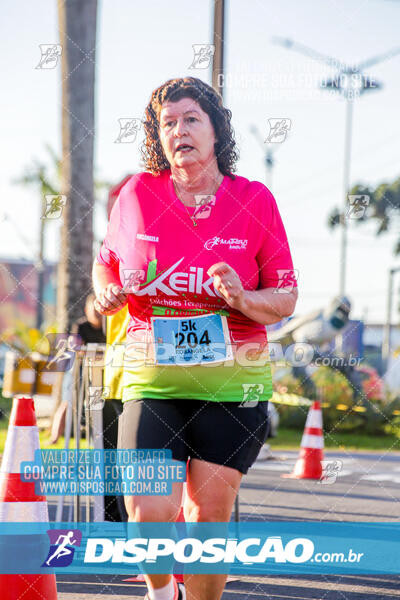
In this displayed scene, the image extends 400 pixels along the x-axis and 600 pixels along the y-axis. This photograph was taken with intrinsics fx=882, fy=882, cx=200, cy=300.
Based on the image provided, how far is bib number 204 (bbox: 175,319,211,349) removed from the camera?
3.07 meters

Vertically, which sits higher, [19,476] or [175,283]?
[175,283]

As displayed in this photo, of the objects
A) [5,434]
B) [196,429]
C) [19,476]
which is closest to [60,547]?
[19,476]

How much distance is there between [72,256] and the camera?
36.2 feet

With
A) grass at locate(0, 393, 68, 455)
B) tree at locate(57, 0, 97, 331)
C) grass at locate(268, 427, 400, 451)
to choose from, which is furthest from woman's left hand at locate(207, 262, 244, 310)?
grass at locate(268, 427, 400, 451)

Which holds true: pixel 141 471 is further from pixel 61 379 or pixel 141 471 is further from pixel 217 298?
pixel 61 379

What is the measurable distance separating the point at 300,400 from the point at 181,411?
1206 centimetres

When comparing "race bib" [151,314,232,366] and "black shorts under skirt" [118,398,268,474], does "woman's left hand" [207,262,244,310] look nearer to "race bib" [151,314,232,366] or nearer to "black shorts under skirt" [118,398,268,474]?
"race bib" [151,314,232,366]

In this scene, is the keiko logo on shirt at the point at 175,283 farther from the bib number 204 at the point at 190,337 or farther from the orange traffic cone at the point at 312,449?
the orange traffic cone at the point at 312,449

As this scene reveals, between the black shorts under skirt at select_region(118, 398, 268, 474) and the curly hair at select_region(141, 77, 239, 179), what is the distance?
2.89 ft

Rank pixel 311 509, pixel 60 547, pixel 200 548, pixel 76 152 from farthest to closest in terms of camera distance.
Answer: pixel 76 152
pixel 311 509
pixel 60 547
pixel 200 548

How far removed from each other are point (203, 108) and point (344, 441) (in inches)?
421

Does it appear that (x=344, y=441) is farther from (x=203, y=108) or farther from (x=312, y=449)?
(x=203, y=108)

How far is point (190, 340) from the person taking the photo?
3.07 m

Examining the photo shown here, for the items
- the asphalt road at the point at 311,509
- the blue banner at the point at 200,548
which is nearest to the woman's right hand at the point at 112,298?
the blue banner at the point at 200,548
